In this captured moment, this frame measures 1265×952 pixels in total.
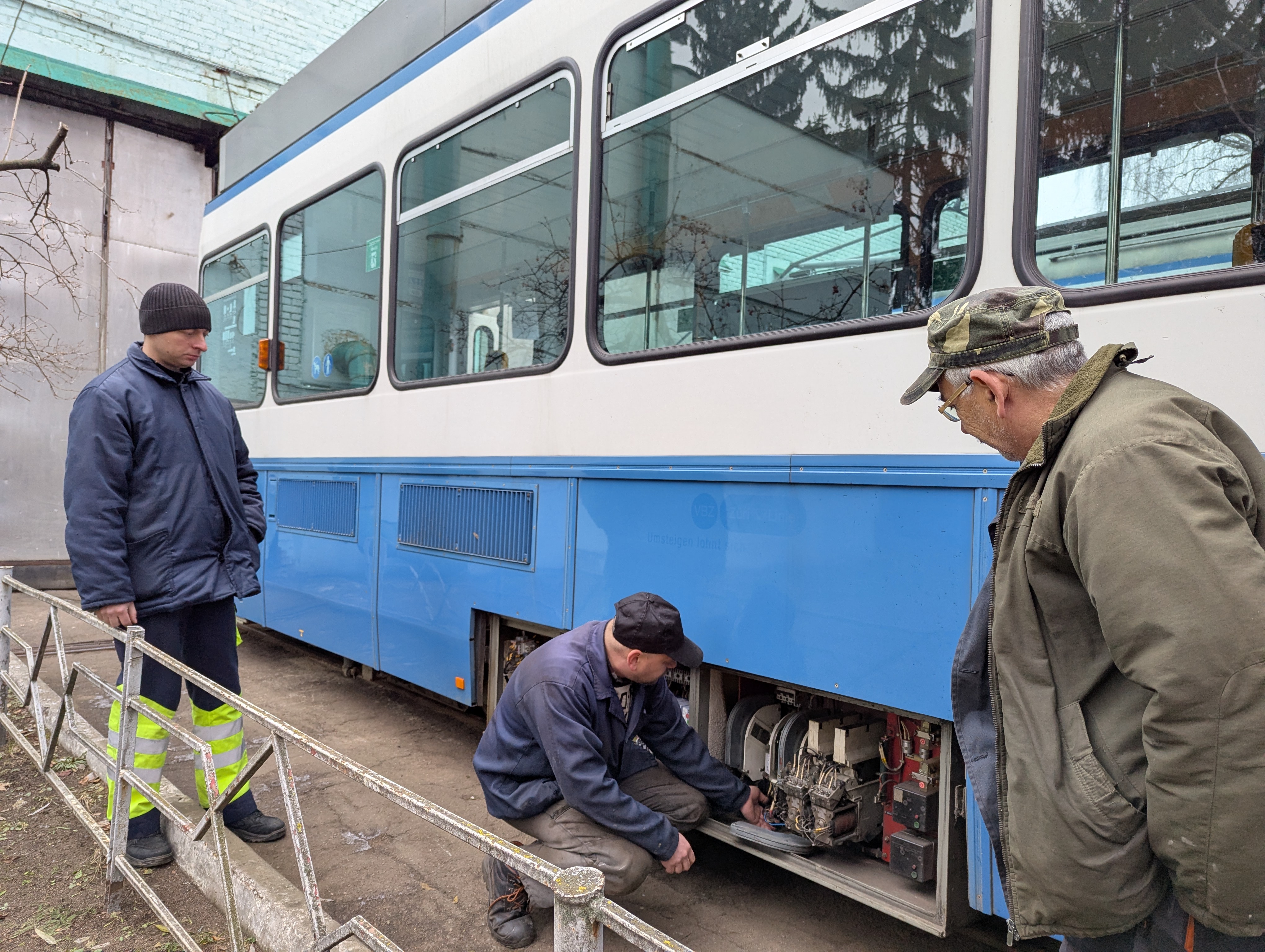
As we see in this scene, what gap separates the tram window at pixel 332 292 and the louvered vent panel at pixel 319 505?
486 mm

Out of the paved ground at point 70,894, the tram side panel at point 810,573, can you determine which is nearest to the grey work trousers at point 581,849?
the tram side panel at point 810,573

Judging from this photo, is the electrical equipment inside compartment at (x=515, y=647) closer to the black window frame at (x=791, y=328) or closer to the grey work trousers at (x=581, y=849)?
the grey work trousers at (x=581, y=849)

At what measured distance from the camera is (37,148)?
848 centimetres

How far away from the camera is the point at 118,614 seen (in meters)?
2.90

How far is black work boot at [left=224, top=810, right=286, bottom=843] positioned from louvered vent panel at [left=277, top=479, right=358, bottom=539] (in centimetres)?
152

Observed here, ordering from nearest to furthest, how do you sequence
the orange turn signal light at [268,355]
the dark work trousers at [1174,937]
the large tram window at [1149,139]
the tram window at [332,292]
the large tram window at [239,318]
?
1. the dark work trousers at [1174,937]
2. the large tram window at [1149,139]
3. the tram window at [332,292]
4. the orange turn signal light at [268,355]
5. the large tram window at [239,318]

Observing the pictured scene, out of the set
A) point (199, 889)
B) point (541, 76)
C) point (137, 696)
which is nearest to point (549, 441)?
point (541, 76)

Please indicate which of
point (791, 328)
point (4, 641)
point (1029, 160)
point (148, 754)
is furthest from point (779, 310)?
point (4, 641)

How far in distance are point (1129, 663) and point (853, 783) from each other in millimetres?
1508

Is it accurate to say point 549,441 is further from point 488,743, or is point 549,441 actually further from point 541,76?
point 541,76

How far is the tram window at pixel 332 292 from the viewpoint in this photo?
4430mm

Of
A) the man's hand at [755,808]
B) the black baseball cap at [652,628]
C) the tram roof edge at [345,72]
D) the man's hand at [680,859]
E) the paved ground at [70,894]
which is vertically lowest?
the paved ground at [70,894]

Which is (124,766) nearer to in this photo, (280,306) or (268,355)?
(268,355)

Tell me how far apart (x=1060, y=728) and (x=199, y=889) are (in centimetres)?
275
